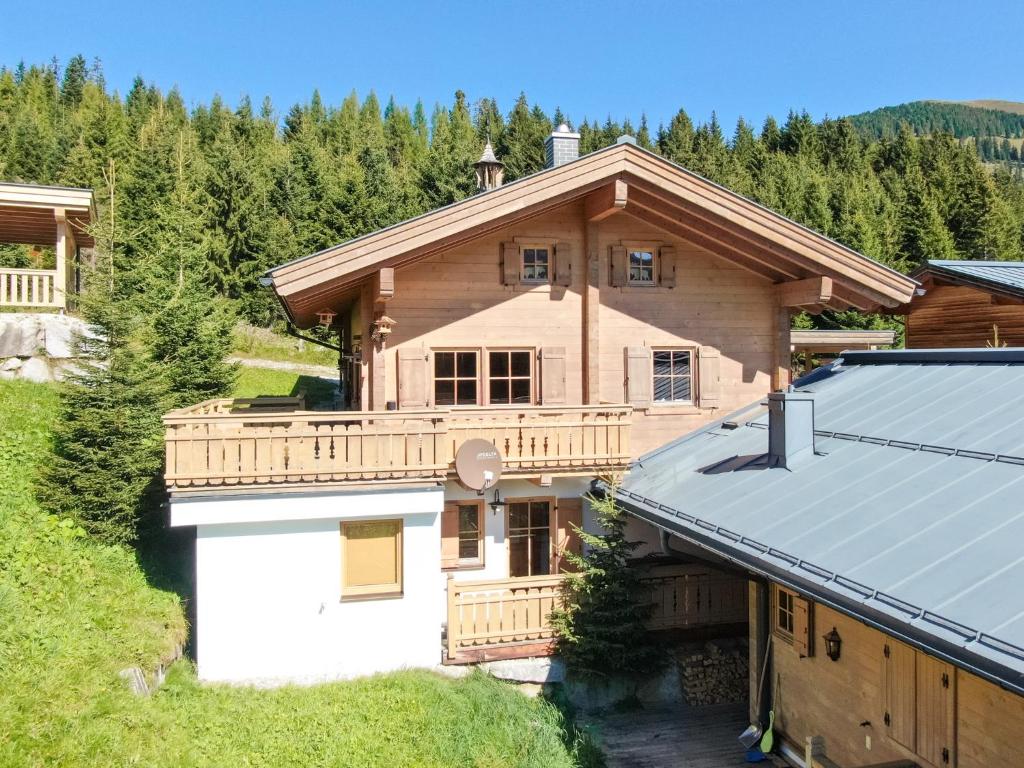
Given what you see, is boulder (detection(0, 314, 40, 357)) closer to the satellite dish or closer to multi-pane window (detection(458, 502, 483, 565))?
multi-pane window (detection(458, 502, 483, 565))

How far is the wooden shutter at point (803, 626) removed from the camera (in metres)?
9.09

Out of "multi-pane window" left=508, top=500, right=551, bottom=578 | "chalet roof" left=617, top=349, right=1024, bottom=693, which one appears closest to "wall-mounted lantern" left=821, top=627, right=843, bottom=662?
"chalet roof" left=617, top=349, right=1024, bottom=693

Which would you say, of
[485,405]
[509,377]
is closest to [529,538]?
[485,405]

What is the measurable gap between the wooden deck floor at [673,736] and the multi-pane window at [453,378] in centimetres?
582

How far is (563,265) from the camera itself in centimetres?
1420

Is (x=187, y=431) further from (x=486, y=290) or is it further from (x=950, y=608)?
(x=950, y=608)

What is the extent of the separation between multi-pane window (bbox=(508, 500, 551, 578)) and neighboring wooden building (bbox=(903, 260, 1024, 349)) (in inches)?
497

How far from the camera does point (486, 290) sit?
13859 mm

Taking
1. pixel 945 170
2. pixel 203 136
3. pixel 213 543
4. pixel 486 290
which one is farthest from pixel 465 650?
pixel 203 136

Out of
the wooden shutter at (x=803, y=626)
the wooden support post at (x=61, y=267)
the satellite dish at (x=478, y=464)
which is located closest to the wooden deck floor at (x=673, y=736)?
the wooden shutter at (x=803, y=626)

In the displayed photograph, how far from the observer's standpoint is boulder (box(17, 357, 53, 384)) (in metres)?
17.7

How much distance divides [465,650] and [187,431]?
5.23 m

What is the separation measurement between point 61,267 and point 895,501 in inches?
794

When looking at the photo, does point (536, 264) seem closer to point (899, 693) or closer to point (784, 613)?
point (784, 613)
